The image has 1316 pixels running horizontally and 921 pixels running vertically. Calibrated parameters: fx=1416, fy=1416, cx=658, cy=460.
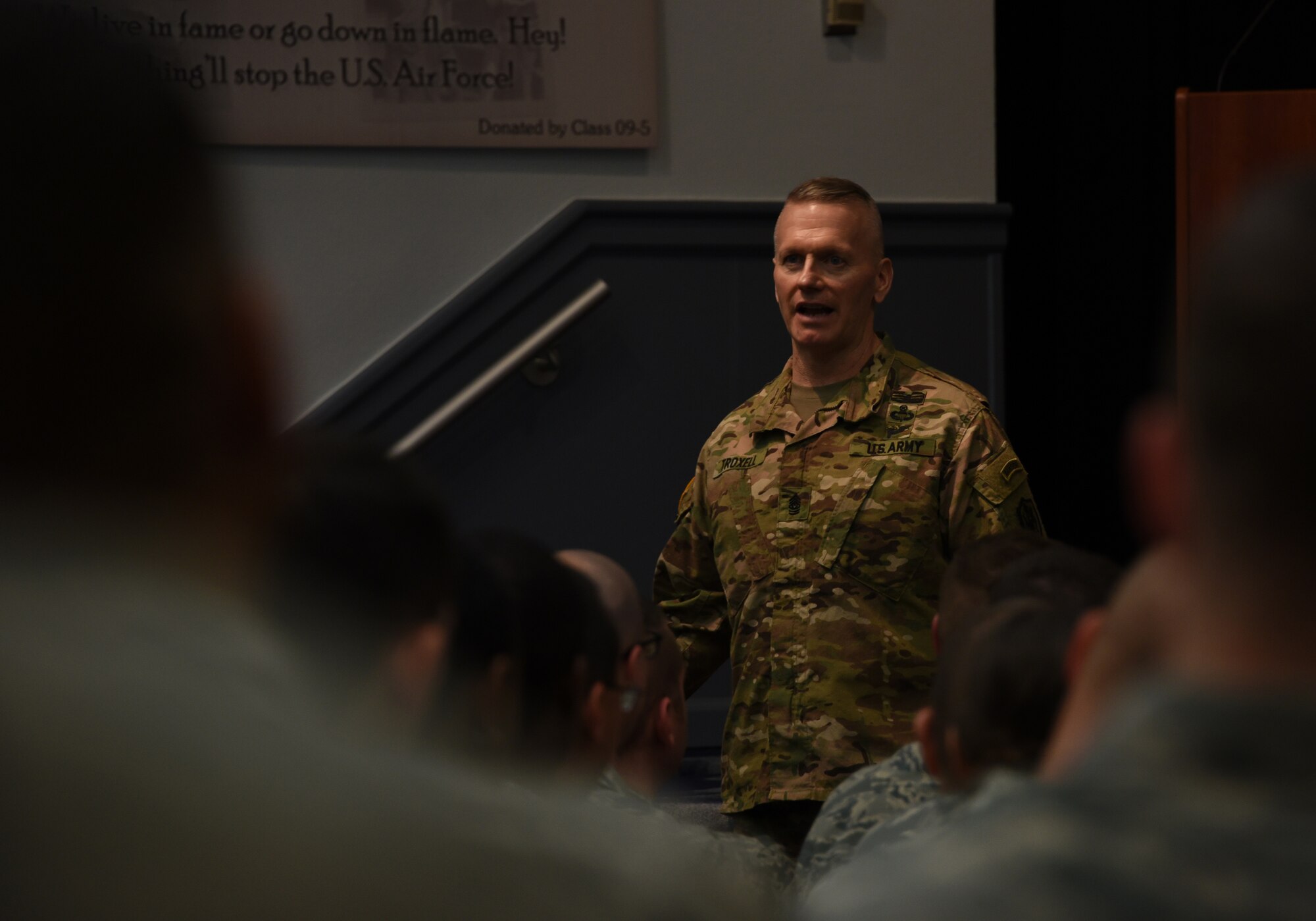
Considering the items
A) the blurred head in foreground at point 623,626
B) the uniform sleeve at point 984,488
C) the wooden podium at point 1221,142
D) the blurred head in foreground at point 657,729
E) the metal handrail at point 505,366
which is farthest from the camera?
the metal handrail at point 505,366

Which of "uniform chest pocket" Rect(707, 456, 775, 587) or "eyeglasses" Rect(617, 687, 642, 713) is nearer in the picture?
"eyeglasses" Rect(617, 687, 642, 713)

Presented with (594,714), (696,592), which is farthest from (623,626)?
(696,592)

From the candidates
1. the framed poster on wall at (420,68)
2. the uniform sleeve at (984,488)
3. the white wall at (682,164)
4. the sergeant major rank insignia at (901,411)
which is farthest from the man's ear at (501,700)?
the framed poster on wall at (420,68)

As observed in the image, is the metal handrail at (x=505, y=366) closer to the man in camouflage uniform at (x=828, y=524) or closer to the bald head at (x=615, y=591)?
the man in camouflage uniform at (x=828, y=524)

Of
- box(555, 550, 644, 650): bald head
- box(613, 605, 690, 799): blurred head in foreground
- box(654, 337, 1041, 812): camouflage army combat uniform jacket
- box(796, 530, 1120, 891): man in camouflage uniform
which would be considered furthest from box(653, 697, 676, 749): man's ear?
box(654, 337, 1041, 812): camouflage army combat uniform jacket

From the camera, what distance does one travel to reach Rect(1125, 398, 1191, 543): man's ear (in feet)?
1.60

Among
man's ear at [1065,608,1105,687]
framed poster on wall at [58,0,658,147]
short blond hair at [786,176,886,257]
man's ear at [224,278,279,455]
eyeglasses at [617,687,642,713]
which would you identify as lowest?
eyeglasses at [617,687,642,713]

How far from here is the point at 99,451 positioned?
0.42 metres

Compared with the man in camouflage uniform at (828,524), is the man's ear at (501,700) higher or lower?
higher

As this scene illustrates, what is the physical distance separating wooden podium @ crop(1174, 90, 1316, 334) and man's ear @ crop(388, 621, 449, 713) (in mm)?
2582

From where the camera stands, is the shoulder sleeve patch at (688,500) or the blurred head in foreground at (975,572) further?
the shoulder sleeve patch at (688,500)

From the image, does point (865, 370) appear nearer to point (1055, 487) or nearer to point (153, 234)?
point (1055, 487)

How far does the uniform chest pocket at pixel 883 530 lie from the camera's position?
2264 millimetres

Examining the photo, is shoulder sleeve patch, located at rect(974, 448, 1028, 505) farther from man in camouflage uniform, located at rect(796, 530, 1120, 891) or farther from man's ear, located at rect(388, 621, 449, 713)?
man's ear, located at rect(388, 621, 449, 713)
